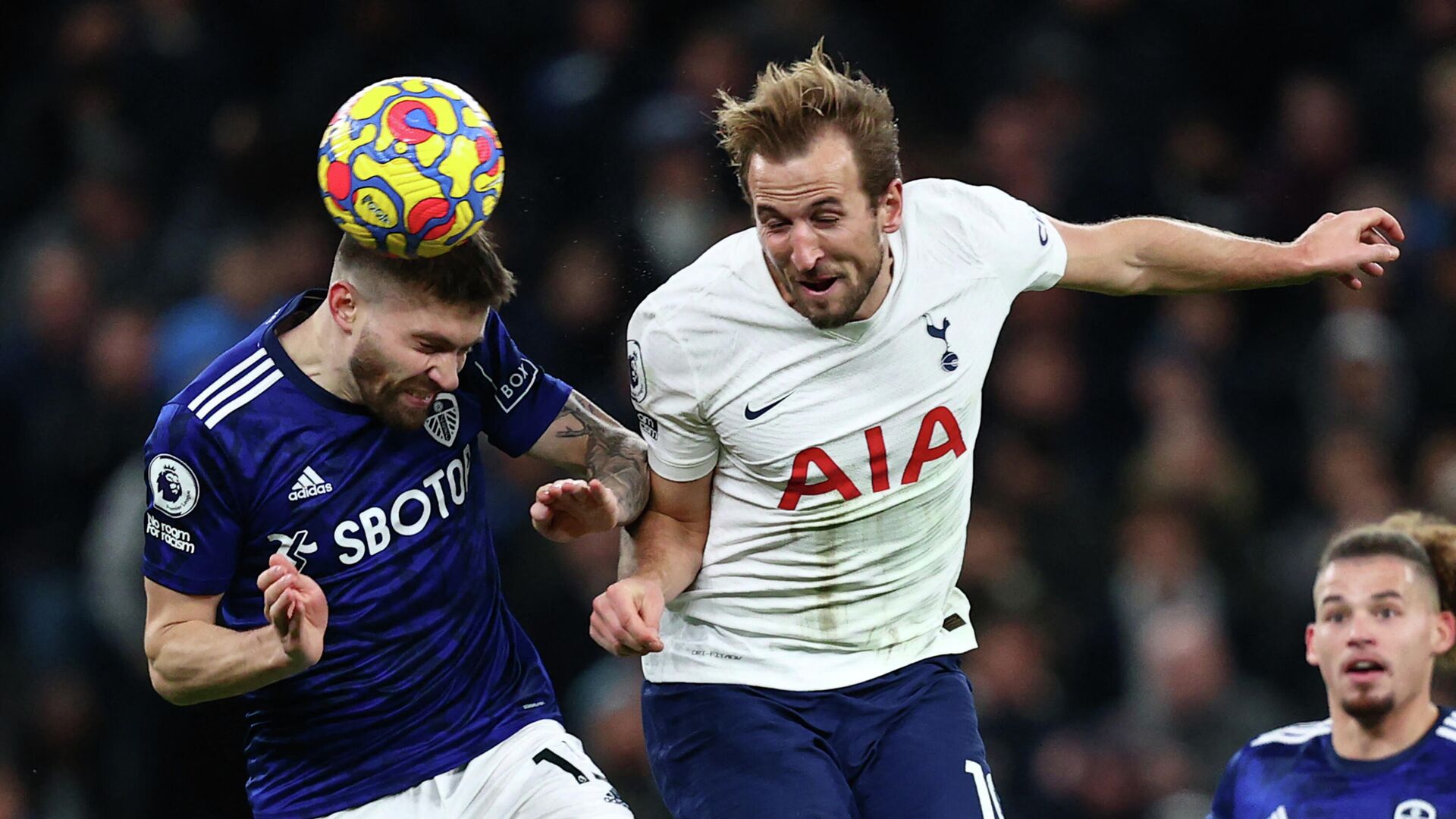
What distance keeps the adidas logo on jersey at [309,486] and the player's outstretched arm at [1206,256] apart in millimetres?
1910

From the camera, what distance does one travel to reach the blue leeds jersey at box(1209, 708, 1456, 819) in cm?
565

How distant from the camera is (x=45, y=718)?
8516 mm

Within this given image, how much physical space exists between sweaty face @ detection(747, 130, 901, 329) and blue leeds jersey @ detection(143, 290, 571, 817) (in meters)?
0.84

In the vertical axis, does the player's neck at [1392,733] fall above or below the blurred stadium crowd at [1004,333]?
below

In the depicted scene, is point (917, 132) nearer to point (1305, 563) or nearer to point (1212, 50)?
point (1212, 50)

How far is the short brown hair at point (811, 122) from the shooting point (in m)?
4.47

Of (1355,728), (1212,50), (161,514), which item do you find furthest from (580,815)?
(1212,50)

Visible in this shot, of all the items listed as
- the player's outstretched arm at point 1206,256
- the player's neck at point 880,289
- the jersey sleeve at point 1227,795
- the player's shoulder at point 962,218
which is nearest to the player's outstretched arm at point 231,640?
the player's neck at point 880,289

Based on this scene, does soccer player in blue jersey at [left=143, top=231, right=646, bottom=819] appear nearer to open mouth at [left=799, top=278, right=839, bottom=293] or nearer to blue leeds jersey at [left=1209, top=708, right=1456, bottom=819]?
open mouth at [left=799, top=278, right=839, bottom=293]

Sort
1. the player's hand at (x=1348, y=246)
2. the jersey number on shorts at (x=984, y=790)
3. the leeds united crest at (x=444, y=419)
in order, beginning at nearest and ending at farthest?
the jersey number on shorts at (x=984, y=790) → the leeds united crest at (x=444, y=419) → the player's hand at (x=1348, y=246)

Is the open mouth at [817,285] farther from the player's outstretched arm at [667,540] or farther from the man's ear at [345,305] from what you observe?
the man's ear at [345,305]

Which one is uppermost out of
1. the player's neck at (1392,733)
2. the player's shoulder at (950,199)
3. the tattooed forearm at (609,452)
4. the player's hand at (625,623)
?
the player's shoulder at (950,199)

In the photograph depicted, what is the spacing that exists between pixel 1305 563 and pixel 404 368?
5.17 metres

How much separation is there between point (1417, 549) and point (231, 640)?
11.9 ft
